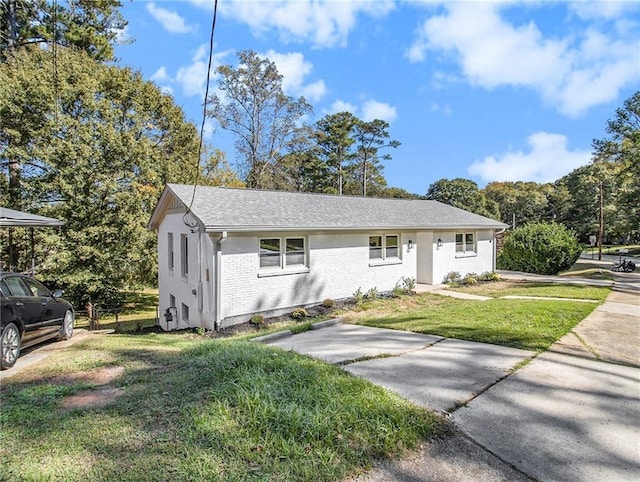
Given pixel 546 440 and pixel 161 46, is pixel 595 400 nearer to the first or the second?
pixel 546 440

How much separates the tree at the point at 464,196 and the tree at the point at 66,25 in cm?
4408

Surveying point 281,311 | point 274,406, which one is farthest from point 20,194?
point 274,406

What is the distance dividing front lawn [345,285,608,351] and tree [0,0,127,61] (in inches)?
790

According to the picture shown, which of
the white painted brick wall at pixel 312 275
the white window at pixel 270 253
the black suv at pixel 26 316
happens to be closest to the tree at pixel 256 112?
the white painted brick wall at pixel 312 275

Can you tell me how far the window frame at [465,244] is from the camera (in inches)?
663

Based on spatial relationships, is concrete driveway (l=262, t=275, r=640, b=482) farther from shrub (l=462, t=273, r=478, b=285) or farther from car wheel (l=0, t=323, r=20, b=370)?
shrub (l=462, t=273, r=478, b=285)

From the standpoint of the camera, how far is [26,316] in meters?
6.15

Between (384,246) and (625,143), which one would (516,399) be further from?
(625,143)

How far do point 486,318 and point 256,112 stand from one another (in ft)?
81.5

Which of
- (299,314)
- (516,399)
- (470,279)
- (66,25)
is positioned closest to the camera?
(516,399)

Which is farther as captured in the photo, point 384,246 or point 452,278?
point 452,278

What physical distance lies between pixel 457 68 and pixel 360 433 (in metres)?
12.9

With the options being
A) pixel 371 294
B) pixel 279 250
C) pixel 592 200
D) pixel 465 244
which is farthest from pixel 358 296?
pixel 592 200

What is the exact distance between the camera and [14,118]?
1591 cm
